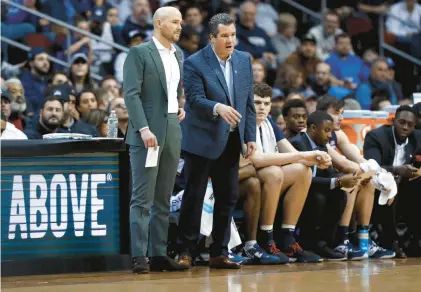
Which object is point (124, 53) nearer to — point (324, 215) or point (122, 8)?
point (122, 8)

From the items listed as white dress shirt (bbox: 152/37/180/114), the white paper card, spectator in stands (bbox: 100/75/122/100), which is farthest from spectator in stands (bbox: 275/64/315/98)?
the white paper card

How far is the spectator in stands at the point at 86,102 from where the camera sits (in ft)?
41.1

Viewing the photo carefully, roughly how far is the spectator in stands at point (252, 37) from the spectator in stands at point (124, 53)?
1622 mm

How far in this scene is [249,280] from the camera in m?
8.24

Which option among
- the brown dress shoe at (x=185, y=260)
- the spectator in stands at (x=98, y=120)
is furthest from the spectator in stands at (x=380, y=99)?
the brown dress shoe at (x=185, y=260)

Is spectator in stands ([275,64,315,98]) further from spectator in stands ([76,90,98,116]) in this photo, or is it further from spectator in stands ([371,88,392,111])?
spectator in stands ([76,90,98,116])

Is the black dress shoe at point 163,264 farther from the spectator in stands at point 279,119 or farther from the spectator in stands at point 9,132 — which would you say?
the spectator in stands at point 279,119

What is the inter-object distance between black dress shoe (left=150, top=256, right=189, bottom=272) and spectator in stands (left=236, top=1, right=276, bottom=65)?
766 cm

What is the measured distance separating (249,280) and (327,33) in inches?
391

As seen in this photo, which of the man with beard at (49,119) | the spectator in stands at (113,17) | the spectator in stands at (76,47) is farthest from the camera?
the spectator in stands at (113,17)

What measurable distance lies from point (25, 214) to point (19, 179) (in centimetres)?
29

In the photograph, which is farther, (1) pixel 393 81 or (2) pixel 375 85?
(1) pixel 393 81

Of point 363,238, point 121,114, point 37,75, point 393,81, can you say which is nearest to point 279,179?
point 363,238

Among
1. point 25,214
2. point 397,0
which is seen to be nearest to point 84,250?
point 25,214
